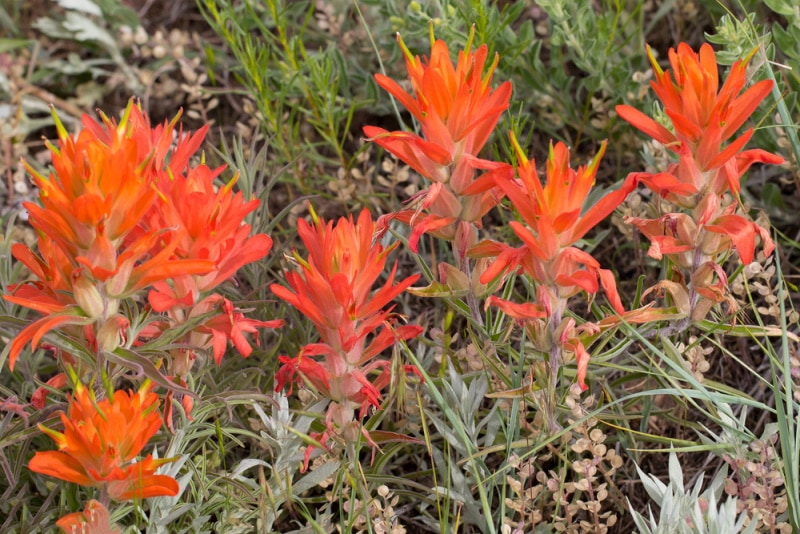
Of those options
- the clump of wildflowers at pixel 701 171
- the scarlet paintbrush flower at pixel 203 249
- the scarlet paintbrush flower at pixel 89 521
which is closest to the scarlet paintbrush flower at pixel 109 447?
the scarlet paintbrush flower at pixel 89 521

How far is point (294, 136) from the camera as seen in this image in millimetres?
2467

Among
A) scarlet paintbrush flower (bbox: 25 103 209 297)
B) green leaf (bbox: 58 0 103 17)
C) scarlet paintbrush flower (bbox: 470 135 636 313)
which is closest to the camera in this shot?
scarlet paintbrush flower (bbox: 25 103 209 297)

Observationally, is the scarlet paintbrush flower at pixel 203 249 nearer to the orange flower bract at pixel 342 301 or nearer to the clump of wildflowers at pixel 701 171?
the orange flower bract at pixel 342 301

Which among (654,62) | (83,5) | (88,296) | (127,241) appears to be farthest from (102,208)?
(83,5)

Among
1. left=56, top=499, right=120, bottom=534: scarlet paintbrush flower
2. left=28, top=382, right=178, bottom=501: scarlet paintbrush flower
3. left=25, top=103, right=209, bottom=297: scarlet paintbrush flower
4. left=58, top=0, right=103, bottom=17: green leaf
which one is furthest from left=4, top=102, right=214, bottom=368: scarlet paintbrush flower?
left=58, top=0, right=103, bottom=17: green leaf

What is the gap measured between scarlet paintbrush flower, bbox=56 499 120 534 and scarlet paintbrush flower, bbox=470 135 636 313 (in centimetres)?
64

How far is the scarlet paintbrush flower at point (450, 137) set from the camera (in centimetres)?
147

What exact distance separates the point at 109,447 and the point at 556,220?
699 millimetres

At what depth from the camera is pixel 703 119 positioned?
147 cm

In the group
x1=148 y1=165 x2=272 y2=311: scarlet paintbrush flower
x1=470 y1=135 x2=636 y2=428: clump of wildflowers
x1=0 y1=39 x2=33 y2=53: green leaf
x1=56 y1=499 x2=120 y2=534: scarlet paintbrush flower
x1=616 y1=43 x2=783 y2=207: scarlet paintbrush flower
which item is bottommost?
x1=0 y1=39 x2=33 y2=53: green leaf

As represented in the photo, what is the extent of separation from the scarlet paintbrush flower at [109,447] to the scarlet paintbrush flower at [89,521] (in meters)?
0.03

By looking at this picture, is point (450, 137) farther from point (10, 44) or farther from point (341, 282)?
point (10, 44)

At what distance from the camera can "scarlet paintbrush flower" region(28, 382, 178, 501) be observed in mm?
1293

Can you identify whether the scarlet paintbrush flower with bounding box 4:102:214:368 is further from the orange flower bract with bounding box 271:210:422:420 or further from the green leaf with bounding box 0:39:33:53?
the green leaf with bounding box 0:39:33:53
